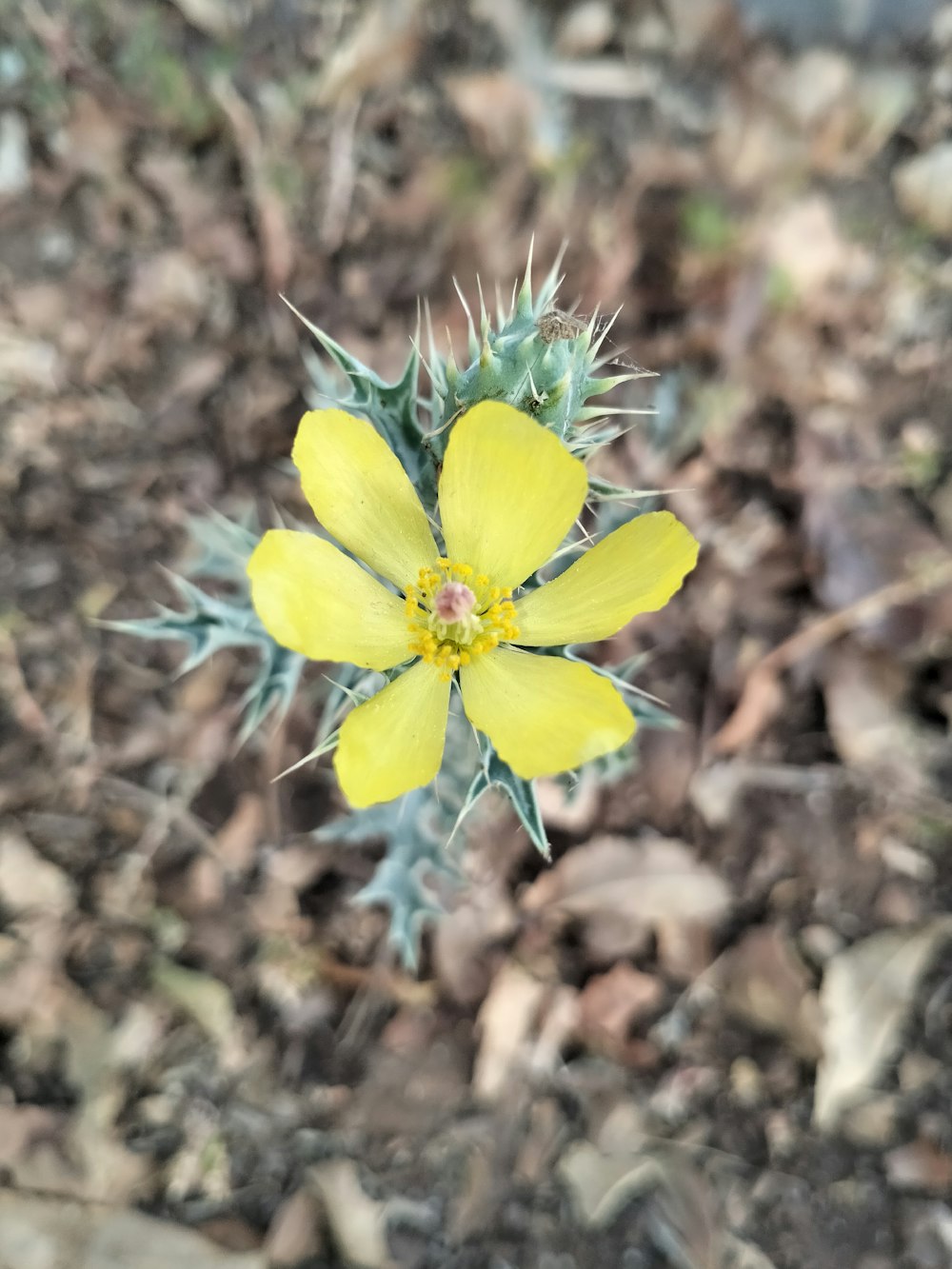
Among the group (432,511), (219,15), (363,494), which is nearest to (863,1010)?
(432,511)

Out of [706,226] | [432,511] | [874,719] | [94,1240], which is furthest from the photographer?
[706,226]

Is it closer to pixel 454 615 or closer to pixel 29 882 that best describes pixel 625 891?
pixel 454 615

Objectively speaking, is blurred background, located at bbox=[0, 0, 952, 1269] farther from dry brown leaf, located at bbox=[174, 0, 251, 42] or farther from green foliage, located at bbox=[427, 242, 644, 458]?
green foliage, located at bbox=[427, 242, 644, 458]

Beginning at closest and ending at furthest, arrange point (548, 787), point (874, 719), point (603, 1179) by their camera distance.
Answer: point (603, 1179)
point (548, 787)
point (874, 719)

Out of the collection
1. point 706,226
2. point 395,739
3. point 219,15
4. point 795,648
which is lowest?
point 795,648

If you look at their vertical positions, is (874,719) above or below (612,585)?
below

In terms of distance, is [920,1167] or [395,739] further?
[920,1167]

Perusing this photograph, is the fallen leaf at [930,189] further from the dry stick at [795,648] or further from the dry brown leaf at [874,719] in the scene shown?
the dry brown leaf at [874,719]

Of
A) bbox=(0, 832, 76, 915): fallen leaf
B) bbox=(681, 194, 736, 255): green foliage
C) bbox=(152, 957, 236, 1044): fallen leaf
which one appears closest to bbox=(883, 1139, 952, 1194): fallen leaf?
bbox=(152, 957, 236, 1044): fallen leaf
